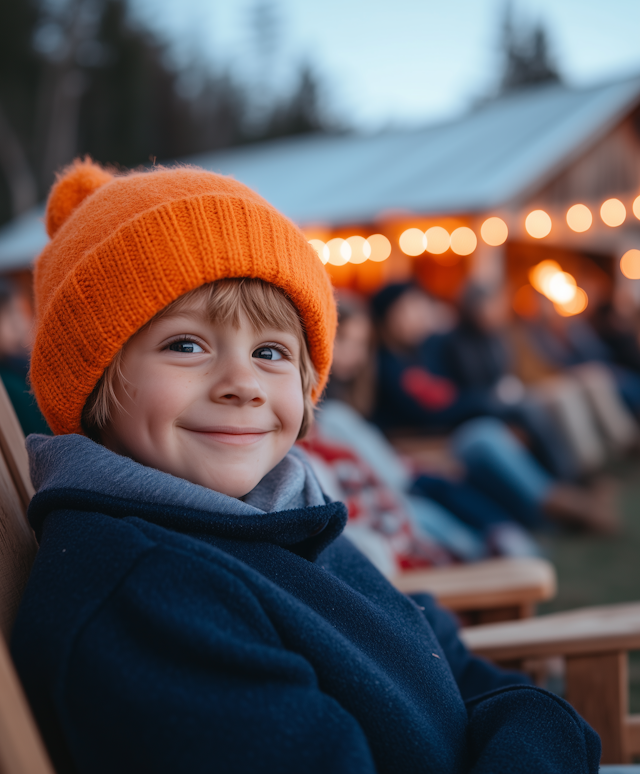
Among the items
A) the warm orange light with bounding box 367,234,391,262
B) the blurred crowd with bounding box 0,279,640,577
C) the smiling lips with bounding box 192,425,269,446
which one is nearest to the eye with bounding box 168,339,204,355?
the smiling lips with bounding box 192,425,269,446

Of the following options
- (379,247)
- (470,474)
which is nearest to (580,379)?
(470,474)

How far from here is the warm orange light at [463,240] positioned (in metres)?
8.63

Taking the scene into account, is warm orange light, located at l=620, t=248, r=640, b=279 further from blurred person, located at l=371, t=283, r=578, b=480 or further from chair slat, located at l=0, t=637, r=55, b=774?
chair slat, located at l=0, t=637, r=55, b=774

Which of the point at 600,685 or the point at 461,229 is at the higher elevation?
the point at 600,685

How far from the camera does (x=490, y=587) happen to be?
1672 mm

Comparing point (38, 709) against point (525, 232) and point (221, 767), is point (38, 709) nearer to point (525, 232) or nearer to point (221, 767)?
point (221, 767)

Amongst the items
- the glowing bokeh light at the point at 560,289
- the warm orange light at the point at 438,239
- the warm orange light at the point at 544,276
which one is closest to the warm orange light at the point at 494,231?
the warm orange light at the point at 438,239

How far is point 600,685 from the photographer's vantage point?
1331mm

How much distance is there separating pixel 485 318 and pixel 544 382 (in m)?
1.51

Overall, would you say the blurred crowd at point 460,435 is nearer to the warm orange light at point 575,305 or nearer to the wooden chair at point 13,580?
the wooden chair at point 13,580

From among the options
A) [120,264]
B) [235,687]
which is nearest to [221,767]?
[235,687]

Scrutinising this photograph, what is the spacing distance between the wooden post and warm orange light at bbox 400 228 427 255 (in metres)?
8.30

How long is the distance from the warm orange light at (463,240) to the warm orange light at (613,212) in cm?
244

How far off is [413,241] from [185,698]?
917 centimetres
